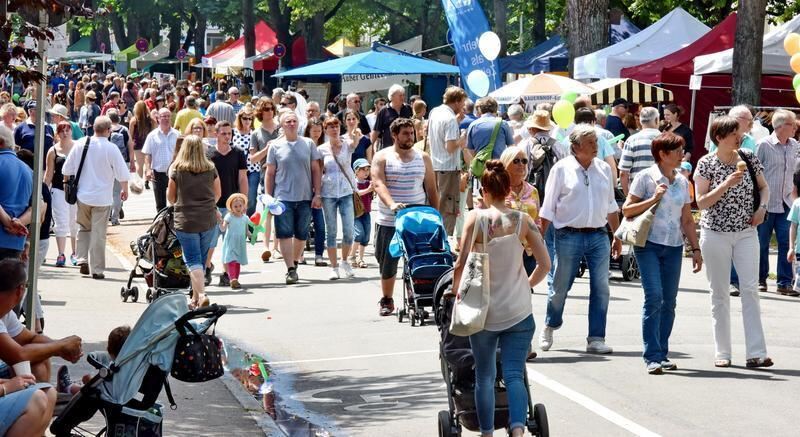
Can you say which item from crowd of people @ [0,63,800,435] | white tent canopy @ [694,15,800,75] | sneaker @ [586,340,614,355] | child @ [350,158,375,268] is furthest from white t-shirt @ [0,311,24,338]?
white tent canopy @ [694,15,800,75]

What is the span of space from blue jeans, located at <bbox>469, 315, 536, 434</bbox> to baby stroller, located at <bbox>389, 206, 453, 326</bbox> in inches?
174

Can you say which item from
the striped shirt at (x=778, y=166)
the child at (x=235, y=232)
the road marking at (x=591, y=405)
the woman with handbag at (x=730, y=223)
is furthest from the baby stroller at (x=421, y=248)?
the striped shirt at (x=778, y=166)

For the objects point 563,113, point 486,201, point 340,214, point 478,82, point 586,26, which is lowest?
point 340,214

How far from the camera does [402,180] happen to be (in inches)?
518

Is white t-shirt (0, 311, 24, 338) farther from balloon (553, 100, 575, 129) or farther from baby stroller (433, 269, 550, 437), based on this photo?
balloon (553, 100, 575, 129)

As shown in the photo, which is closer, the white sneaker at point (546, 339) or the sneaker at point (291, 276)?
the white sneaker at point (546, 339)

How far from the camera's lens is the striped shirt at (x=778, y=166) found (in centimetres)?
1527

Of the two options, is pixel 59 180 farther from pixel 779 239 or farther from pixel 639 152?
pixel 779 239

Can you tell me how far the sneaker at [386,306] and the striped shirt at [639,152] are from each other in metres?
3.41

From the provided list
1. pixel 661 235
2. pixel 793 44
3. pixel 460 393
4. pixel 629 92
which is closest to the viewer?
pixel 460 393

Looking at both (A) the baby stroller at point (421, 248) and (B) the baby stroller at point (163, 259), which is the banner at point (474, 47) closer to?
(B) the baby stroller at point (163, 259)

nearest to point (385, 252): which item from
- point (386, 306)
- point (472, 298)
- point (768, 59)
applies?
point (386, 306)

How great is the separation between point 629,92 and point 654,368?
52.7 ft

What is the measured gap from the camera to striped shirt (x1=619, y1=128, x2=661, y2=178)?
601 inches
